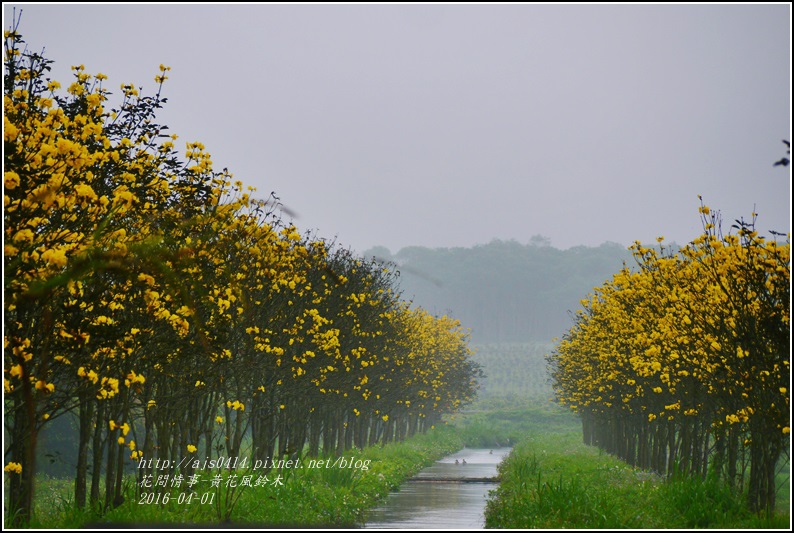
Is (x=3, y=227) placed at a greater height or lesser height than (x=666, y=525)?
greater

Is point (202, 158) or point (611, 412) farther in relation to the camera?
point (611, 412)

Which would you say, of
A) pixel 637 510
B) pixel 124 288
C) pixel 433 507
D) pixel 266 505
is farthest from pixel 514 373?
pixel 124 288

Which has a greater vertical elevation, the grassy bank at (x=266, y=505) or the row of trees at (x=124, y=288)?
the row of trees at (x=124, y=288)

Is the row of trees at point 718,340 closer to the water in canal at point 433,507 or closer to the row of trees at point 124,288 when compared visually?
the water in canal at point 433,507

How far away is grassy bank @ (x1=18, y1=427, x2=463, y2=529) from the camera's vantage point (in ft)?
51.1

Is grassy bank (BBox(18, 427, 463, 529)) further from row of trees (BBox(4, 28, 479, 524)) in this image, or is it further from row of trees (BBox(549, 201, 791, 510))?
row of trees (BBox(549, 201, 791, 510))

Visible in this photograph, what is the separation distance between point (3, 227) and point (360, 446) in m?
39.9

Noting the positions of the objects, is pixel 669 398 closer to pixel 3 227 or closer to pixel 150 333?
pixel 150 333

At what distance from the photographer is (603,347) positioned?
33969mm

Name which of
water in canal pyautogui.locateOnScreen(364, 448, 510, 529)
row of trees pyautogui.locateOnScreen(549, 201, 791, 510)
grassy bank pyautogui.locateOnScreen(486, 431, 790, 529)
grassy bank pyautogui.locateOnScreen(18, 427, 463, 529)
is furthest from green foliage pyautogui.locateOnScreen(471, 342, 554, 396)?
grassy bank pyautogui.locateOnScreen(486, 431, 790, 529)

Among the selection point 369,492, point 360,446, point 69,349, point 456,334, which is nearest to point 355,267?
point 369,492

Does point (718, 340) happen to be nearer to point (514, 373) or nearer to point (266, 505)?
point (266, 505)

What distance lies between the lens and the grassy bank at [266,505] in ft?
51.1

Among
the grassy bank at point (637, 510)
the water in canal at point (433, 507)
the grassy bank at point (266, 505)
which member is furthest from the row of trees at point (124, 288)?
the grassy bank at point (637, 510)
